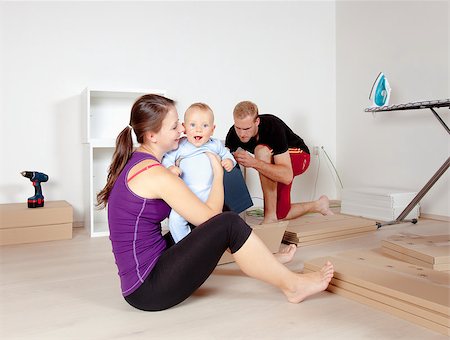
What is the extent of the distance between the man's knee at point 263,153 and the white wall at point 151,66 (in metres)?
1.12

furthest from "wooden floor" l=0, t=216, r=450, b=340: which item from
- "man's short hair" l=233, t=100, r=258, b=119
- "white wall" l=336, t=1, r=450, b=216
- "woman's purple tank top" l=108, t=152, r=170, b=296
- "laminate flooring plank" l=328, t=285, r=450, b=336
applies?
"white wall" l=336, t=1, r=450, b=216

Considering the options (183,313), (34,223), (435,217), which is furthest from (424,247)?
(34,223)

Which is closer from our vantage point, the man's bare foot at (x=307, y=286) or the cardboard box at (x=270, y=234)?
the man's bare foot at (x=307, y=286)

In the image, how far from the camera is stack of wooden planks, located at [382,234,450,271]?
83.5 inches

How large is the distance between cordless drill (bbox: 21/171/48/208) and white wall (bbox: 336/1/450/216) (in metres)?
2.82

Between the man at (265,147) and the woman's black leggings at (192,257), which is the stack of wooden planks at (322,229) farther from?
the woman's black leggings at (192,257)

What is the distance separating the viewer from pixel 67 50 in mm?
3412

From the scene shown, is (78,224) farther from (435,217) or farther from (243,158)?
(435,217)

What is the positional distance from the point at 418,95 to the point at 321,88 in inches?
42.5

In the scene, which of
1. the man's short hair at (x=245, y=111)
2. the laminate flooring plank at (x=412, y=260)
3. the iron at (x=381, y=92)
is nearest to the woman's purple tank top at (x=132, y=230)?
the man's short hair at (x=245, y=111)

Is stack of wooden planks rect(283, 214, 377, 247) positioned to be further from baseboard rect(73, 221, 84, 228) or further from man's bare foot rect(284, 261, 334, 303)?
baseboard rect(73, 221, 84, 228)

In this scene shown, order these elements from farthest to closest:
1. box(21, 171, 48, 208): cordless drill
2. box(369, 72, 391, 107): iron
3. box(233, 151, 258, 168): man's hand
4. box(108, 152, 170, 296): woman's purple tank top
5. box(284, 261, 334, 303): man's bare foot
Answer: box(369, 72, 391, 107): iron → box(21, 171, 48, 208): cordless drill → box(233, 151, 258, 168): man's hand → box(284, 261, 334, 303): man's bare foot → box(108, 152, 170, 296): woman's purple tank top

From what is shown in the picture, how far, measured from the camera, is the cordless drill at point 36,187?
302cm

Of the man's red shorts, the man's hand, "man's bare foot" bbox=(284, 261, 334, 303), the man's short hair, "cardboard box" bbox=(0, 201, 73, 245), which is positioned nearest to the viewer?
"man's bare foot" bbox=(284, 261, 334, 303)
